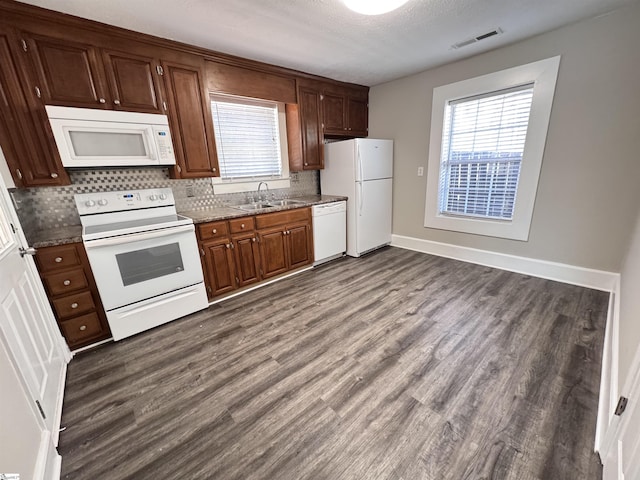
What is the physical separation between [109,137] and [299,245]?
2.08m

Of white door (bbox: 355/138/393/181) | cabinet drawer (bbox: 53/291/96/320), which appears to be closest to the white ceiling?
white door (bbox: 355/138/393/181)

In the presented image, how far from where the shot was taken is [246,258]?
2.82 meters

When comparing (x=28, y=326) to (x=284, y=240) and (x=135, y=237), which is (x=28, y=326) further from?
(x=284, y=240)

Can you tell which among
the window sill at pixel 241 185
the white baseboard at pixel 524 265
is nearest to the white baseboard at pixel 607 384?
the white baseboard at pixel 524 265

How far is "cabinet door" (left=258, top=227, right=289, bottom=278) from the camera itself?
294 cm

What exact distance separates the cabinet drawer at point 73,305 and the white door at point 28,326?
0.29 ft

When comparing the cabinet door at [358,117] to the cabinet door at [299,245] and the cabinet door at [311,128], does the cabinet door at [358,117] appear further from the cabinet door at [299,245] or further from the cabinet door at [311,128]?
the cabinet door at [299,245]

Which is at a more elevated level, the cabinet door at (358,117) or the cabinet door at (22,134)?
the cabinet door at (358,117)

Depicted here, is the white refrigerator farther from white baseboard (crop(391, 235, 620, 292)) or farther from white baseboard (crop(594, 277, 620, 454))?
white baseboard (crop(594, 277, 620, 454))

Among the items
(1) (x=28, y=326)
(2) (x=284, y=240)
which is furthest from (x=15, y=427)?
(2) (x=284, y=240)

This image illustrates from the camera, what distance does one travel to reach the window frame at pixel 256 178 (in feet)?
9.96

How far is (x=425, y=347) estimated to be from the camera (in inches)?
75.5

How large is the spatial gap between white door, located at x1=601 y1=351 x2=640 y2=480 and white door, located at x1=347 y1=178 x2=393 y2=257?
112 inches

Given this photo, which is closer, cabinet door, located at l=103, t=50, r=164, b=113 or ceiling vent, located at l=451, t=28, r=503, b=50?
cabinet door, located at l=103, t=50, r=164, b=113
